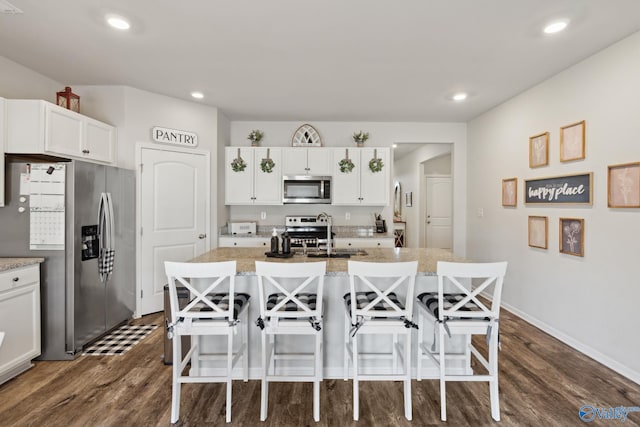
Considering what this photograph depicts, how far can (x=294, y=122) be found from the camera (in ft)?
16.8

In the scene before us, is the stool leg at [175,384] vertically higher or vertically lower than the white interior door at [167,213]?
lower

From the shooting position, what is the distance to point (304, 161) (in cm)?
481

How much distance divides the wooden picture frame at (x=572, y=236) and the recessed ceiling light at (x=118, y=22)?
13.6ft

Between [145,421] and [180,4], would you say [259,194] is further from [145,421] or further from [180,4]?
[145,421]

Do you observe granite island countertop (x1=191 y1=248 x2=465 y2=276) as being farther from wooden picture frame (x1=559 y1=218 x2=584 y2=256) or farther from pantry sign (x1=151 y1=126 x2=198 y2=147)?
pantry sign (x1=151 y1=126 x2=198 y2=147)

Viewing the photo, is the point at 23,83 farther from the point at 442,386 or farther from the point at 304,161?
the point at 442,386

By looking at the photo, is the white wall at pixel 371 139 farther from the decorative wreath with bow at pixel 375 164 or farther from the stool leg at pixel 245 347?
the stool leg at pixel 245 347

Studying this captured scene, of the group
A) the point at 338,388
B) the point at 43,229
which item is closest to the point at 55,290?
the point at 43,229

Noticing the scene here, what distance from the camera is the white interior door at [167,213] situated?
12.5 feet

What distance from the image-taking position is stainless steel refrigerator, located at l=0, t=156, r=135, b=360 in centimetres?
269

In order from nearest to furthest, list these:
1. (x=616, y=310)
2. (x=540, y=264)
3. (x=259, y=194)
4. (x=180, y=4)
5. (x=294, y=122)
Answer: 1. (x=180, y=4)
2. (x=616, y=310)
3. (x=540, y=264)
4. (x=259, y=194)
5. (x=294, y=122)

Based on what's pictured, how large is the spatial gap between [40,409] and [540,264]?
177 inches

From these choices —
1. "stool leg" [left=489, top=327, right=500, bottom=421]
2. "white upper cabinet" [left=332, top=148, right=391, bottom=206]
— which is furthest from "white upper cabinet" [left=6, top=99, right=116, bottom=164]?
"stool leg" [left=489, top=327, right=500, bottom=421]

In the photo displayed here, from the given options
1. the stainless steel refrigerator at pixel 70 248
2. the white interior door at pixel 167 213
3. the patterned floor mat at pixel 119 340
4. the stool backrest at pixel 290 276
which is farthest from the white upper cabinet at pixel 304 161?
the stool backrest at pixel 290 276
